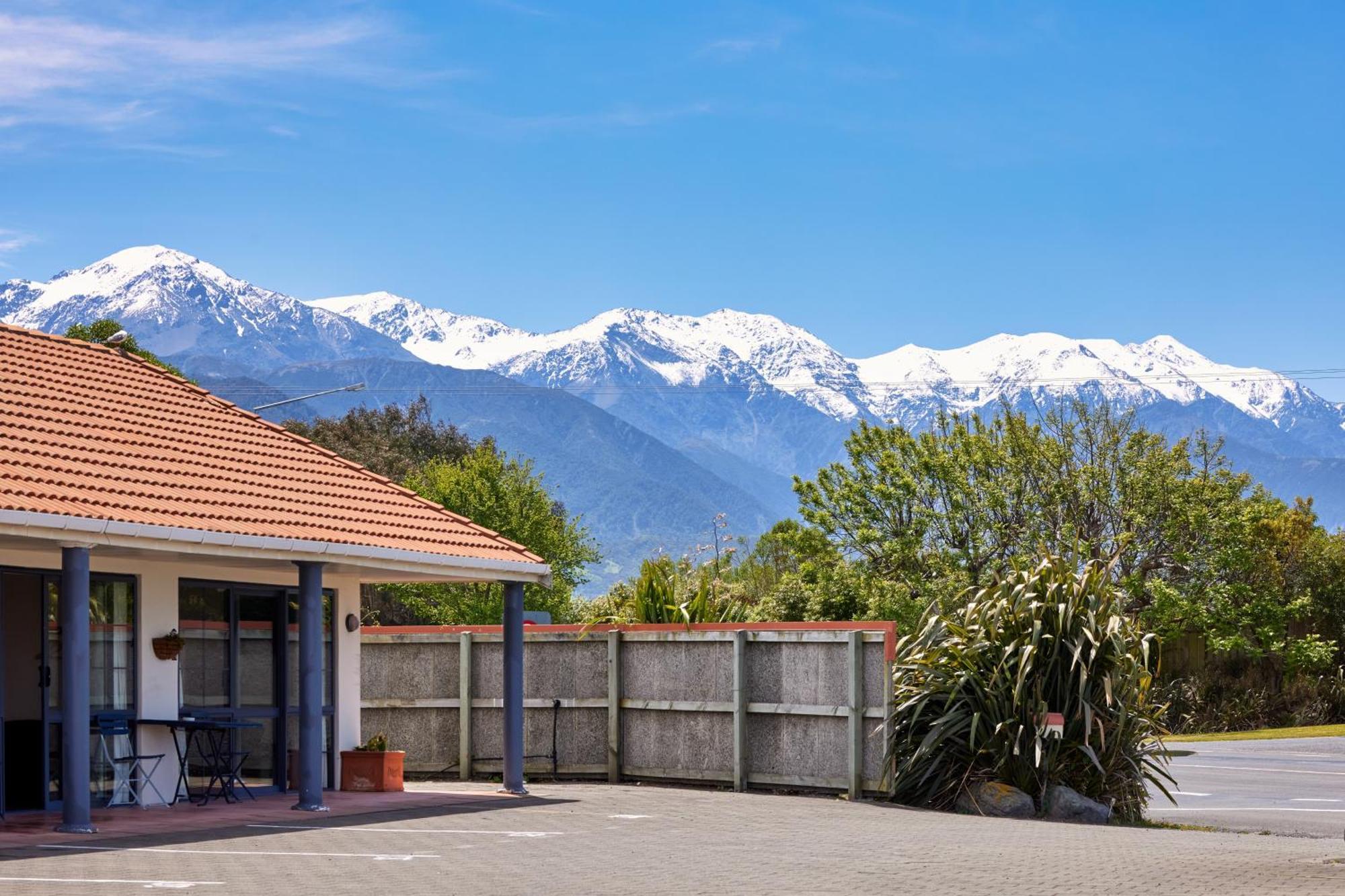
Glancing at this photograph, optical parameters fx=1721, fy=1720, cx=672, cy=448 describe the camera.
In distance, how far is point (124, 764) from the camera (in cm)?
1588

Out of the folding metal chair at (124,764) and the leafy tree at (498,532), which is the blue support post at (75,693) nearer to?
the folding metal chair at (124,764)

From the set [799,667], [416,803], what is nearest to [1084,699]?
[799,667]

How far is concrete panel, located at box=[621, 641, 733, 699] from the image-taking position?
17.8 metres

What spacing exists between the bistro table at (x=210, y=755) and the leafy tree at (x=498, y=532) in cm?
2422

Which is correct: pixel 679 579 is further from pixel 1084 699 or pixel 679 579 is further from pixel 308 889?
pixel 308 889

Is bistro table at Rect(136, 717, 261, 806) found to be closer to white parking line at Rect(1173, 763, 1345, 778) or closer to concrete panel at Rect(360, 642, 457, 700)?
concrete panel at Rect(360, 642, 457, 700)

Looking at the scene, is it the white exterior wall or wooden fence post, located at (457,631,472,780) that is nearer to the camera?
the white exterior wall

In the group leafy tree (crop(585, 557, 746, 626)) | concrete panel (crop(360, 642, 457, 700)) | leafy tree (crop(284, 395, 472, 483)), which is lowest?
concrete panel (crop(360, 642, 457, 700))

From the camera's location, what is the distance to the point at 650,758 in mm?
18516

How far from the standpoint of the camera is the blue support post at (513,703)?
17609 millimetres

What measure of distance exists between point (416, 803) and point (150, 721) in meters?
2.58

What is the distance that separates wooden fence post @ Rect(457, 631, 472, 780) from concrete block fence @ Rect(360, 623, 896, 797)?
15 mm

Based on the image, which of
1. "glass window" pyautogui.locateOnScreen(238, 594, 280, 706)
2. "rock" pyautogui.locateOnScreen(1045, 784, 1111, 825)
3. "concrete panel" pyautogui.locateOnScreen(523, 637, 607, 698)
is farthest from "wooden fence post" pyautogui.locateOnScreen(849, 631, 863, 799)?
"glass window" pyautogui.locateOnScreen(238, 594, 280, 706)

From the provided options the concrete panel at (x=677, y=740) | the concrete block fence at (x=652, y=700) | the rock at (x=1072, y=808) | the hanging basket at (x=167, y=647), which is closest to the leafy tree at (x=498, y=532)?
the concrete block fence at (x=652, y=700)
